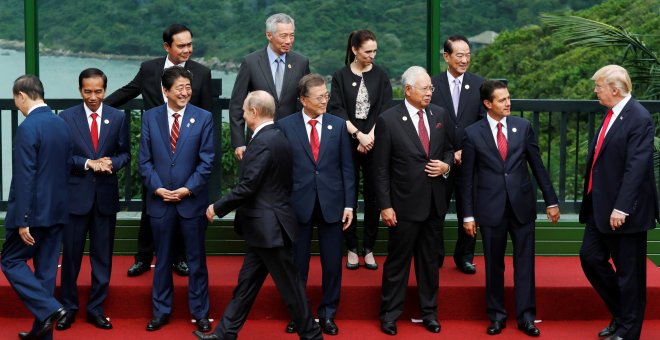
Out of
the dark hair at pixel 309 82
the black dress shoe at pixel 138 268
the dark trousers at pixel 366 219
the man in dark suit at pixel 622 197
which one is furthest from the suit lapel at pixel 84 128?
the man in dark suit at pixel 622 197

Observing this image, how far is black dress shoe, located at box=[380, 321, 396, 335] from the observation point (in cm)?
798

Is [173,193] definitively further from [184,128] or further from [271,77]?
[271,77]

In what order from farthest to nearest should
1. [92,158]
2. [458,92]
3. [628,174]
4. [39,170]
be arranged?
1. [458,92]
2. [92,158]
3. [628,174]
4. [39,170]

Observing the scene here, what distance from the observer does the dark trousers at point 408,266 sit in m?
7.98

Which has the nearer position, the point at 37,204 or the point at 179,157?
the point at 37,204

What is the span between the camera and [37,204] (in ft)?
24.5

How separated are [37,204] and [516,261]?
2.88 m

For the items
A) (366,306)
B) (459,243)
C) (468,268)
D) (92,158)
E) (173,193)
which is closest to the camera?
(173,193)

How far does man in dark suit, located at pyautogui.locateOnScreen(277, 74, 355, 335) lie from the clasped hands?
2.13ft

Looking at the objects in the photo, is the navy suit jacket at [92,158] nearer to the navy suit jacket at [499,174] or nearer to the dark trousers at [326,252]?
the dark trousers at [326,252]

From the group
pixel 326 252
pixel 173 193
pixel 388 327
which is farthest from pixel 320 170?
pixel 388 327

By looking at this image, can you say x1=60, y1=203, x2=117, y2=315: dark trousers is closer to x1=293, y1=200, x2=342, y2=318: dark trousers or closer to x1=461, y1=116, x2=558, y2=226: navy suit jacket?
x1=293, y1=200, x2=342, y2=318: dark trousers

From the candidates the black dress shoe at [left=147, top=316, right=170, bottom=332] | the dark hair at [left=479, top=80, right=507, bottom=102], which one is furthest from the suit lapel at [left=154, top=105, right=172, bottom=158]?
the dark hair at [left=479, top=80, right=507, bottom=102]

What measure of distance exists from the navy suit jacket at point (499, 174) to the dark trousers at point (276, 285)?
4.03 feet
